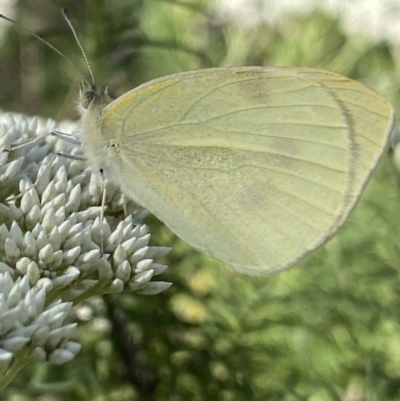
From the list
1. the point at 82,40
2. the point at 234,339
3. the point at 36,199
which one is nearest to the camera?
the point at 36,199

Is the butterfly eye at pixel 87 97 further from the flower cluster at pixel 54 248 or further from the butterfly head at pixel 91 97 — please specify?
the flower cluster at pixel 54 248

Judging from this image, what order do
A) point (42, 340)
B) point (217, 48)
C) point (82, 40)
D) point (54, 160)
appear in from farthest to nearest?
point (217, 48), point (82, 40), point (54, 160), point (42, 340)

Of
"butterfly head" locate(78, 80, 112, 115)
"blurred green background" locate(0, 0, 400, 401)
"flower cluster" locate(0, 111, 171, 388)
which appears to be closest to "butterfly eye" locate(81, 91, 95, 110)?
"butterfly head" locate(78, 80, 112, 115)

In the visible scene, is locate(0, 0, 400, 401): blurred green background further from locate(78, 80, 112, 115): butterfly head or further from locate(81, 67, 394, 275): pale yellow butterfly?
locate(81, 67, 394, 275): pale yellow butterfly

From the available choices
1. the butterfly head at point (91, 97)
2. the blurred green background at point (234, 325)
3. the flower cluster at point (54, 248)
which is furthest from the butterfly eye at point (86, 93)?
the blurred green background at point (234, 325)

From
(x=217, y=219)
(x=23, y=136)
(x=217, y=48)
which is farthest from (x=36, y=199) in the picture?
(x=217, y=48)

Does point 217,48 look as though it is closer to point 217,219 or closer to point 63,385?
point 217,219

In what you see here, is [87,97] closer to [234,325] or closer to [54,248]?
[54,248]
